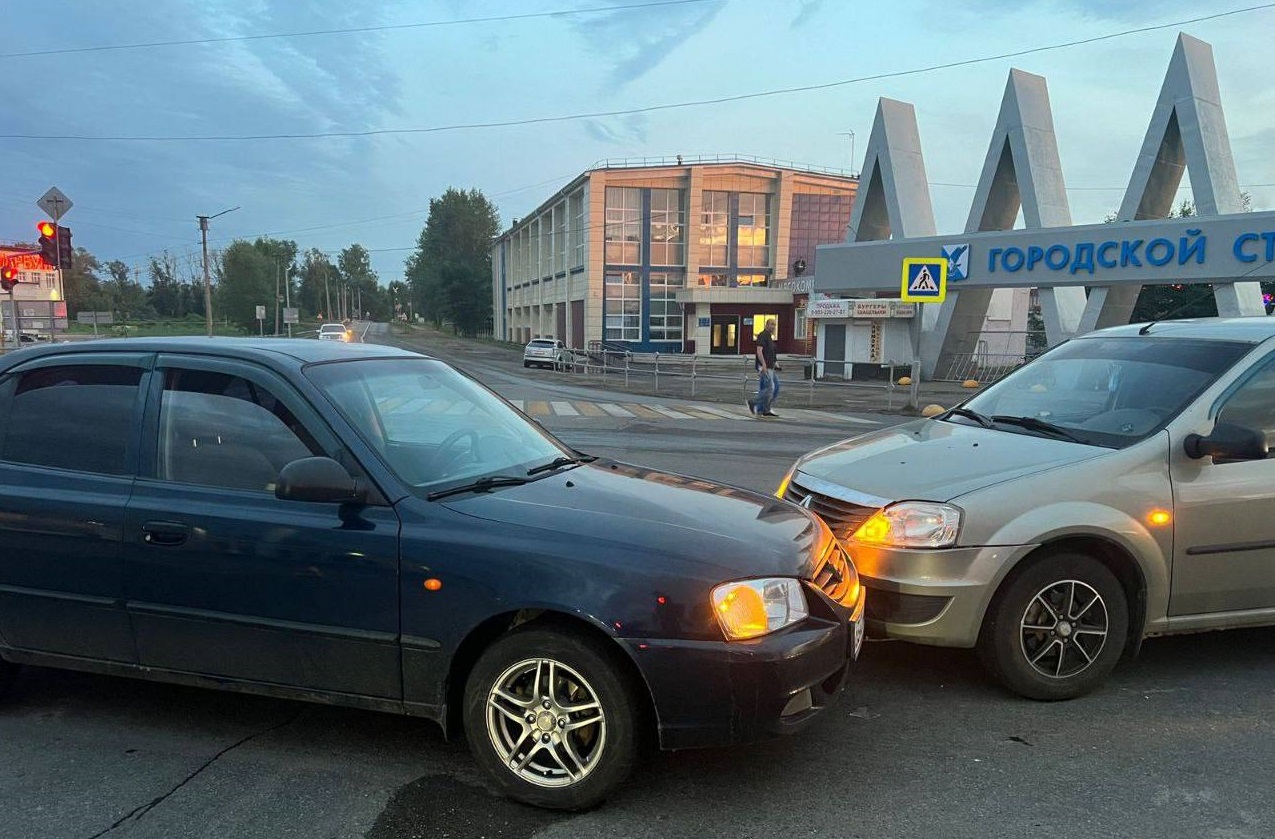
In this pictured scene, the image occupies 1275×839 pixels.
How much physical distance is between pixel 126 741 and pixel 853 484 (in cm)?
350

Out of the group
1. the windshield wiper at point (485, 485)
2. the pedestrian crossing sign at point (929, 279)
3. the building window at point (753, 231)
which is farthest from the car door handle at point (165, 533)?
the building window at point (753, 231)

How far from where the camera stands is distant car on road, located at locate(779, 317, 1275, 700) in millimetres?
3736

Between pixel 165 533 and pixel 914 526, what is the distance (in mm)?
3202

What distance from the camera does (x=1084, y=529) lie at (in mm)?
3730

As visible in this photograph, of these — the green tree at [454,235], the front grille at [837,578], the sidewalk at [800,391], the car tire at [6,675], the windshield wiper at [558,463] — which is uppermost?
the green tree at [454,235]

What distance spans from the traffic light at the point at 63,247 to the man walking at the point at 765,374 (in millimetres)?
15968

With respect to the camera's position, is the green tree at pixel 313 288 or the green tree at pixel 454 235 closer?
the green tree at pixel 454 235

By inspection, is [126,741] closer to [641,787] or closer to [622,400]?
[641,787]

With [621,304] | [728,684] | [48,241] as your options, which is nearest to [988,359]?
[621,304]

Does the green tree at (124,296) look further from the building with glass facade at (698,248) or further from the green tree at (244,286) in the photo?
the building with glass facade at (698,248)

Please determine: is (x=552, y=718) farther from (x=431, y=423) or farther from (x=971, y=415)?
(x=971, y=415)

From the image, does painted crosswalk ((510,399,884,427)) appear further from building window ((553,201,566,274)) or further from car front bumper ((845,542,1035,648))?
building window ((553,201,566,274))

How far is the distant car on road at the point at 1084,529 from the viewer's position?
374cm

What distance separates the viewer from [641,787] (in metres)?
3.12
